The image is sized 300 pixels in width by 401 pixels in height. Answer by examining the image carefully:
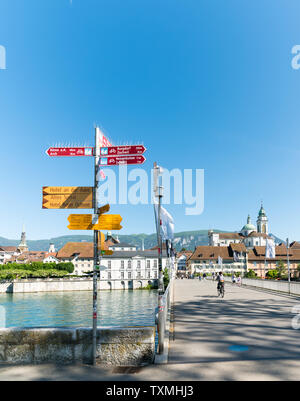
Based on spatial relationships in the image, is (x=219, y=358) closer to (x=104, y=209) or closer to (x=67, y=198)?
(x=104, y=209)

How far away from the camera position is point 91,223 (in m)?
7.82

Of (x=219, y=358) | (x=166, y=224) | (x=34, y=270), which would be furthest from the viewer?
(x=34, y=270)

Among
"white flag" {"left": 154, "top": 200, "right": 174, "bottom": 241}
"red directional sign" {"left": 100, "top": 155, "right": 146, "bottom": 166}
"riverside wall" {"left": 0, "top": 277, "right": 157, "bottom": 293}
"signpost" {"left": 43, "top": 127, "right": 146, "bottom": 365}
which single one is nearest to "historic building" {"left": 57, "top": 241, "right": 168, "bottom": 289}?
"riverside wall" {"left": 0, "top": 277, "right": 157, "bottom": 293}

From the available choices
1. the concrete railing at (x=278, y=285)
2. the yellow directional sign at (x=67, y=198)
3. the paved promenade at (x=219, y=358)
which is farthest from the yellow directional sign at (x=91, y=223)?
the concrete railing at (x=278, y=285)

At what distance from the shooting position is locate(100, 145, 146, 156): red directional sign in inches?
311

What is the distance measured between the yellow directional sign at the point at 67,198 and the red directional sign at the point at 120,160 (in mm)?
811

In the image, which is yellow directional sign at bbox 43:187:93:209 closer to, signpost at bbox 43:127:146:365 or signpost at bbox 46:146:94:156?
signpost at bbox 43:127:146:365

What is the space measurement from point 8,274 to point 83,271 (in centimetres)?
3464

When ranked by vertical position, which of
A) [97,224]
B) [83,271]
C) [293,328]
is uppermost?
[97,224]

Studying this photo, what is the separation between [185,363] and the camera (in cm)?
721

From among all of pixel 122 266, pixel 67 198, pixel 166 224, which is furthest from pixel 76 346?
pixel 122 266

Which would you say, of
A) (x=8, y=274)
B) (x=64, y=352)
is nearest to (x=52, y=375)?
(x=64, y=352)

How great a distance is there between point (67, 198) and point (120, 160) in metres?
1.55
